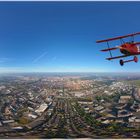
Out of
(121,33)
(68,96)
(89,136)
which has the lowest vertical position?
(89,136)

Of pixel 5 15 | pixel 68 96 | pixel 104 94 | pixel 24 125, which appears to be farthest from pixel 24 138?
pixel 5 15

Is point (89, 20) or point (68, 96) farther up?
point (89, 20)

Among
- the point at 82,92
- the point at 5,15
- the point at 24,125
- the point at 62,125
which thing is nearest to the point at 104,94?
the point at 82,92

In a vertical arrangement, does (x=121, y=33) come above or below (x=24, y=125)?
above

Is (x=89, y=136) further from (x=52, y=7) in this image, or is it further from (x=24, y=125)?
(x=52, y=7)

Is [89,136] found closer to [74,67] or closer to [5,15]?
[74,67]
